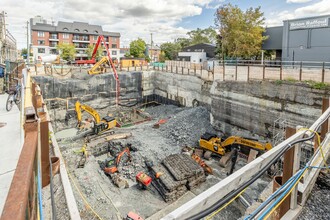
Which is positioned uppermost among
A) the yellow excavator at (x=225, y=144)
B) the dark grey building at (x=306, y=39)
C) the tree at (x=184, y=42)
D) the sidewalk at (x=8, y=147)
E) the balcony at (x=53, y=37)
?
the tree at (x=184, y=42)

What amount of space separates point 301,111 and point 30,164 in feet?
45.9

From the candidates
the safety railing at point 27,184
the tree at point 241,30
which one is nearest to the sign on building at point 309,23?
the tree at point 241,30

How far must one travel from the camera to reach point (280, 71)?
13.8 m

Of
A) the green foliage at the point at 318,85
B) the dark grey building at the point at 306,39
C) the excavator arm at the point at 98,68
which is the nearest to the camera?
the green foliage at the point at 318,85

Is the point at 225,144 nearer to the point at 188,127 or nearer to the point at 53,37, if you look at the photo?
the point at 188,127

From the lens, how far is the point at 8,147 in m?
4.84

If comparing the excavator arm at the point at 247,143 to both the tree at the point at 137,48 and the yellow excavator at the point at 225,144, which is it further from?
the tree at the point at 137,48

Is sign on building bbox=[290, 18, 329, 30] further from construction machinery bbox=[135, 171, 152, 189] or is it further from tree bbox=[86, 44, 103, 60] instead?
tree bbox=[86, 44, 103, 60]

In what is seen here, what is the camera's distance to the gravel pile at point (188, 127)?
16.9 meters

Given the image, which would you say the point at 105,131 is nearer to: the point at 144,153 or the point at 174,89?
the point at 144,153

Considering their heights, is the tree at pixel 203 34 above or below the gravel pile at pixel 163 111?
above

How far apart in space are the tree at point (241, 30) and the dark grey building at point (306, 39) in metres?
2.60

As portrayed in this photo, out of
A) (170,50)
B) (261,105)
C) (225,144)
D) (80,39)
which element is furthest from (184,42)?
(225,144)

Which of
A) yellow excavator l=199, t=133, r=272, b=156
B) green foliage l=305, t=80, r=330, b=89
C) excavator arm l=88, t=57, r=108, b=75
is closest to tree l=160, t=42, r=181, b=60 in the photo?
excavator arm l=88, t=57, r=108, b=75
